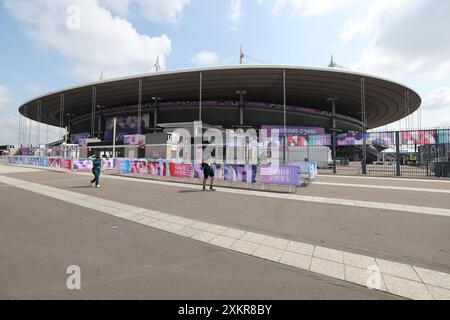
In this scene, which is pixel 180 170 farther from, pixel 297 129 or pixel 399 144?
pixel 297 129

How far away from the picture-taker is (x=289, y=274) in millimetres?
3387

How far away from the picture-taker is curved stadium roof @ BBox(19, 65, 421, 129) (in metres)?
35.9

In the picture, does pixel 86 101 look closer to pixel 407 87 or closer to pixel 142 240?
pixel 142 240

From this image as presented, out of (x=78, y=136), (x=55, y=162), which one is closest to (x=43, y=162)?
(x=55, y=162)

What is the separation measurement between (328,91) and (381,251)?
4283 cm

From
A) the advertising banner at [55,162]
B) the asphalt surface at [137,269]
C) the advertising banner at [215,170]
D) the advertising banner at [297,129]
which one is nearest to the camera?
the asphalt surface at [137,269]

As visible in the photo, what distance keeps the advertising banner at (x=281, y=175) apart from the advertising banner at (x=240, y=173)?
0.67m

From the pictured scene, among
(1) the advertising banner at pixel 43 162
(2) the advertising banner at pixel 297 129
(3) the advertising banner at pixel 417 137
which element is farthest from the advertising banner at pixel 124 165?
(2) the advertising banner at pixel 297 129

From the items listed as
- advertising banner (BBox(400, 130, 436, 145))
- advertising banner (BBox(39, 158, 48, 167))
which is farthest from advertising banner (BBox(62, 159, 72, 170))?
advertising banner (BBox(400, 130, 436, 145))

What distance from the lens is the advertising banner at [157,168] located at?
17250 millimetres

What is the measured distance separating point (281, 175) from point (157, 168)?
9.68 meters

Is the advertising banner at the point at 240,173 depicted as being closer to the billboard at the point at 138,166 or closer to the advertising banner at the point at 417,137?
the billboard at the point at 138,166

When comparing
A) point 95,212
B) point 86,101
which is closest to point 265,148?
point 95,212
